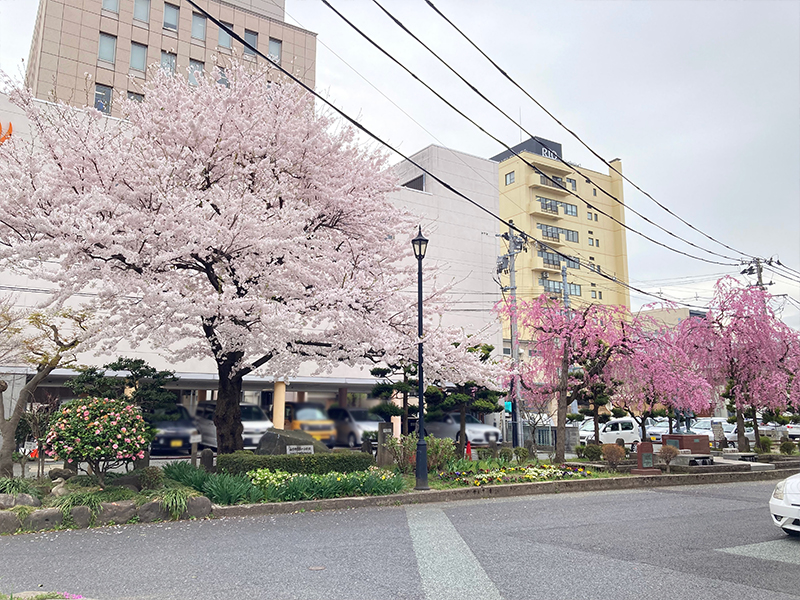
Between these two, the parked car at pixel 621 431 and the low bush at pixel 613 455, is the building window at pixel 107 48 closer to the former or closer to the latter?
the low bush at pixel 613 455

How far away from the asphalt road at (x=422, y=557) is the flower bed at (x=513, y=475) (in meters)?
2.95

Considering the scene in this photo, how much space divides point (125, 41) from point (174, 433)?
84.5 feet

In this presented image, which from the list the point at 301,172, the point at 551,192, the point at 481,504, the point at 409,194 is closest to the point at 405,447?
the point at 481,504

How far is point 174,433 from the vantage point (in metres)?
20.9

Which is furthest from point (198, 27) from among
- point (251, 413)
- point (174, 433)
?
point (174, 433)

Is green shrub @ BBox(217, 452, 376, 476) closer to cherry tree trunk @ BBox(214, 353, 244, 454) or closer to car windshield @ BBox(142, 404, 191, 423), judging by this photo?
cherry tree trunk @ BBox(214, 353, 244, 454)

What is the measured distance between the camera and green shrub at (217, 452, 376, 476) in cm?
1257

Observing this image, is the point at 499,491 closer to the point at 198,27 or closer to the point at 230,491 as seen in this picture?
the point at 230,491

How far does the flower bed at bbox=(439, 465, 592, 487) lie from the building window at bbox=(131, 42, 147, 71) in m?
31.8

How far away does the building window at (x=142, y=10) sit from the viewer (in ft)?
116

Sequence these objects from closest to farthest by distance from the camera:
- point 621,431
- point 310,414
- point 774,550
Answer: point 774,550 → point 310,414 → point 621,431

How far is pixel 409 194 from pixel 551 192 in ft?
90.3

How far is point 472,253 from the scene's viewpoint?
3919 centimetres

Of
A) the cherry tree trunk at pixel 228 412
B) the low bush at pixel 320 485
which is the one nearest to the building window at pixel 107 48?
the cherry tree trunk at pixel 228 412
